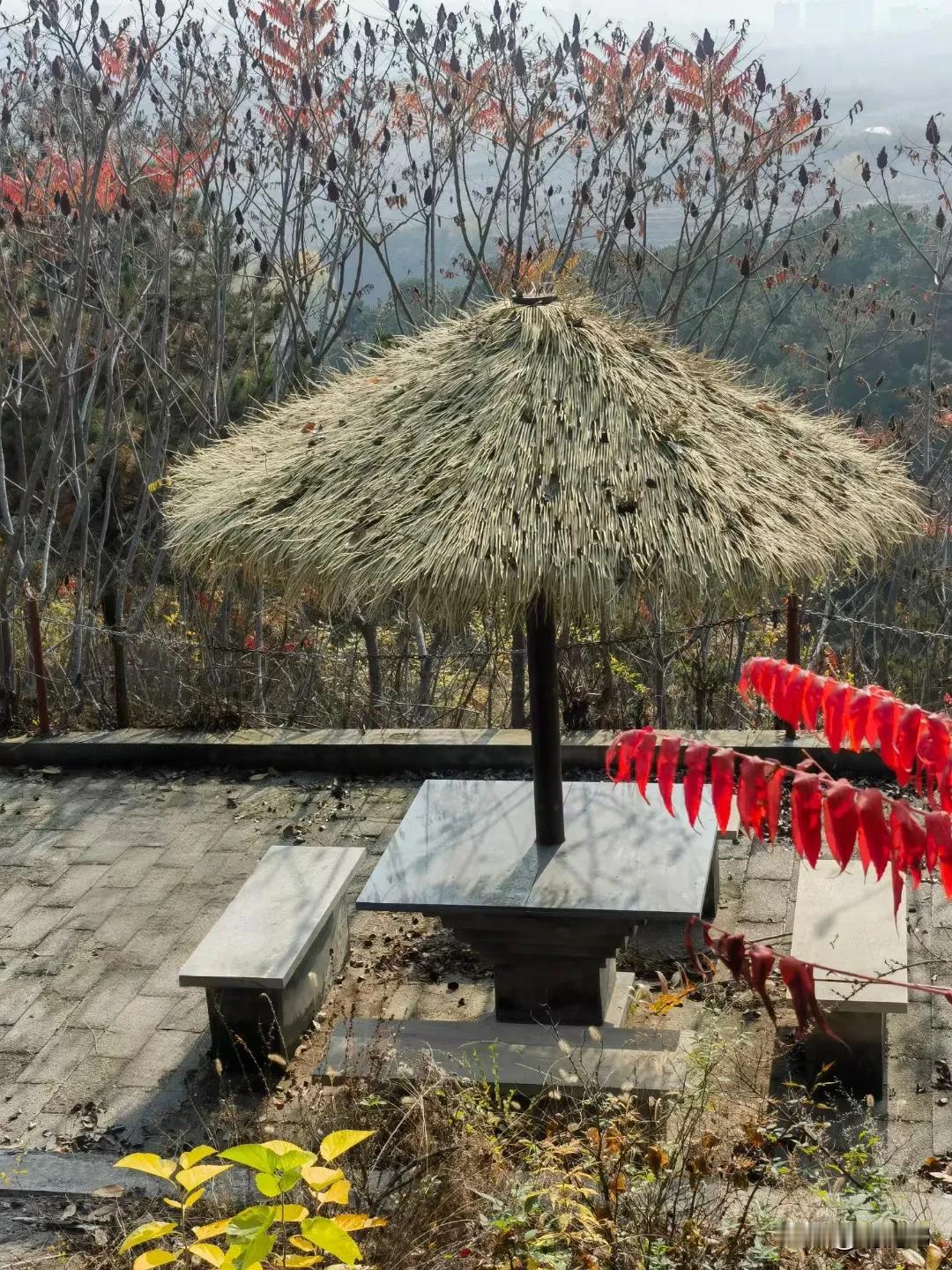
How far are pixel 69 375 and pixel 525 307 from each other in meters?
4.61

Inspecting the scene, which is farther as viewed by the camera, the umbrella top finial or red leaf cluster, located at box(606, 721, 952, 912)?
the umbrella top finial

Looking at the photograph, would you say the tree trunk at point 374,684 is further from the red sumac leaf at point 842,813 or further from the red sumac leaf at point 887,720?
the red sumac leaf at point 842,813

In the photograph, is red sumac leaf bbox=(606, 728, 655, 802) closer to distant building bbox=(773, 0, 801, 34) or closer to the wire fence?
the wire fence

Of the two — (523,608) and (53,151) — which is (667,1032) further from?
(53,151)

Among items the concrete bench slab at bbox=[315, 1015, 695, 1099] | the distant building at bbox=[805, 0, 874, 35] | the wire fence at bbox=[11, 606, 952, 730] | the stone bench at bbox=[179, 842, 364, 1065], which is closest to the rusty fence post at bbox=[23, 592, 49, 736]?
the wire fence at bbox=[11, 606, 952, 730]

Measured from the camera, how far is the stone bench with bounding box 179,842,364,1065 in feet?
15.4

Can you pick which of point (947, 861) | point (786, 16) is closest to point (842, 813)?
point (947, 861)

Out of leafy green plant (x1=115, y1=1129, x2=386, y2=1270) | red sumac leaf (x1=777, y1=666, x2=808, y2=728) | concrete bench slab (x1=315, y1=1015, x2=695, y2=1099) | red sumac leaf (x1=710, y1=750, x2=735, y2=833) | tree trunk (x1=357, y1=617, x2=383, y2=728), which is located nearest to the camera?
leafy green plant (x1=115, y1=1129, x2=386, y2=1270)

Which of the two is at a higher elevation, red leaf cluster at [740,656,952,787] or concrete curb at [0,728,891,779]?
red leaf cluster at [740,656,952,787]

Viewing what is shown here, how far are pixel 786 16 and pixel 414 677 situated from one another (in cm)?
918

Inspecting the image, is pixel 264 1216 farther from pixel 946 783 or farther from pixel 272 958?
pixel 272 958

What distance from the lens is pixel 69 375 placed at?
840 cm

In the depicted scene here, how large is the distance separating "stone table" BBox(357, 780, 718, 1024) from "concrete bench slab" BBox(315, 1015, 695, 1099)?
174 millimetres

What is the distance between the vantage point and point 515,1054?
4.46m
